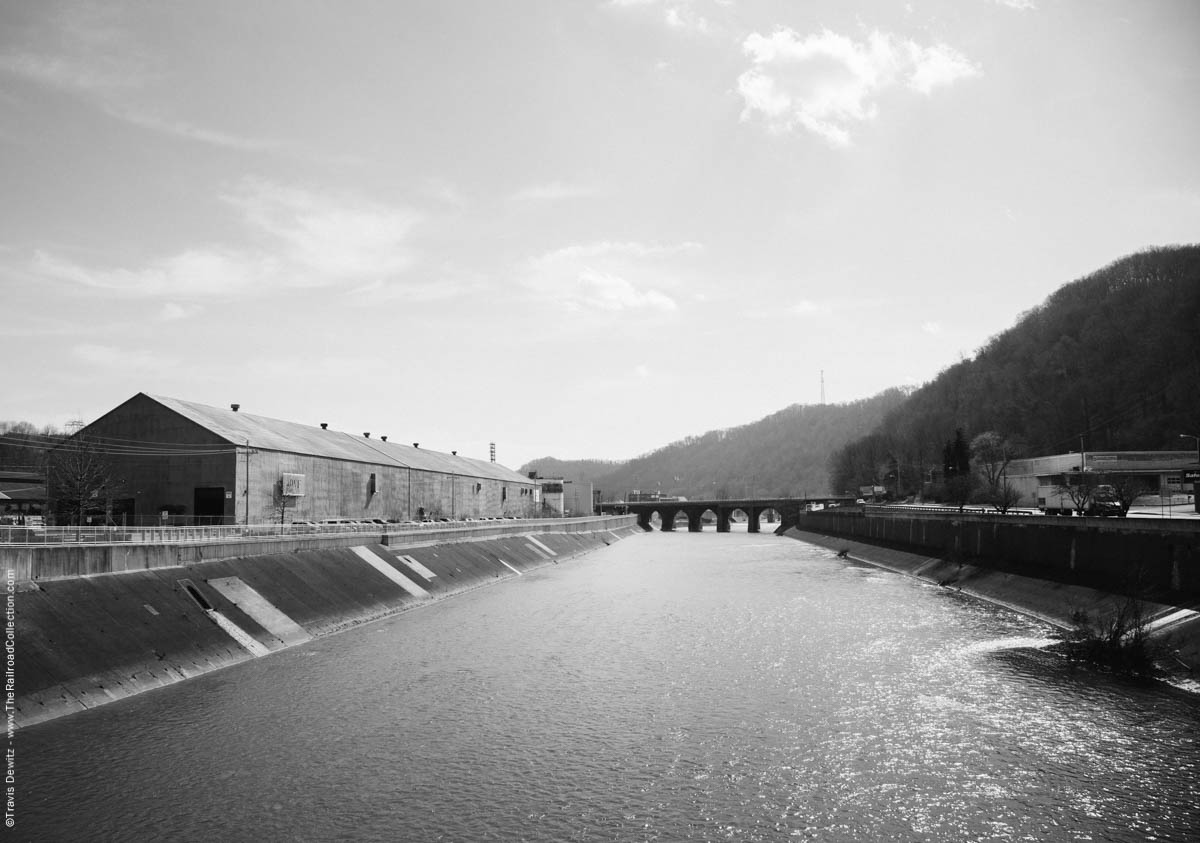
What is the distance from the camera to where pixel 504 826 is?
19000 millimetres

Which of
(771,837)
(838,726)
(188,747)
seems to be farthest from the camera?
(838,726)

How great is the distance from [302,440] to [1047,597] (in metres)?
64.8

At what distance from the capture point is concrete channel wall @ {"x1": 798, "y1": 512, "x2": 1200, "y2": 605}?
126 ft

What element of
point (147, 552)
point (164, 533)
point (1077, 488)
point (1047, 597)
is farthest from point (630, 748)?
point (1077, 488)

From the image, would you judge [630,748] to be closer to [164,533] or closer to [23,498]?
[164,533]

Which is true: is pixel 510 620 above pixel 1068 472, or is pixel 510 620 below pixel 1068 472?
below

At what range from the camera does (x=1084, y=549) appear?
157 ft

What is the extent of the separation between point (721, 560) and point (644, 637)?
213 feet

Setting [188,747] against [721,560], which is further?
[721,560]

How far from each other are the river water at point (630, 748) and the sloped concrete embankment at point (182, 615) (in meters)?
1.43

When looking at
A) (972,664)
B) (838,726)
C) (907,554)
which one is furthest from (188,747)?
(907,554)

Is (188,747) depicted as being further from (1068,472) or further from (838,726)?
(1068,472)

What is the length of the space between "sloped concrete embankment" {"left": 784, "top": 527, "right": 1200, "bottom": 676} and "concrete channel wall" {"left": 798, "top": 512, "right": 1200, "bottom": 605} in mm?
543

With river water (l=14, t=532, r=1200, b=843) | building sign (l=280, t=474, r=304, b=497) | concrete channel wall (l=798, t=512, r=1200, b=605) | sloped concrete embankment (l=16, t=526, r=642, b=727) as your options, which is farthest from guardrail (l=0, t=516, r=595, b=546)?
concrete channel wall (l=798, t=512, r=1200, b=605)
